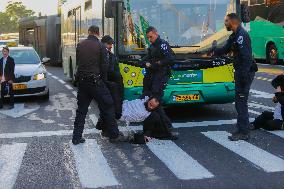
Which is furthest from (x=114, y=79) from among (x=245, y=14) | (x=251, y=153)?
(x=245, y=14)

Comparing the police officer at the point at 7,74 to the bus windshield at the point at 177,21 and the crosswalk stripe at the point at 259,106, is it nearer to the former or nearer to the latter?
the bus windshield at the point at 177,21

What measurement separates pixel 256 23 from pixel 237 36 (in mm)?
17667

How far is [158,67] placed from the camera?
8.39m

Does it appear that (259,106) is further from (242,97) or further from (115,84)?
(115,84)

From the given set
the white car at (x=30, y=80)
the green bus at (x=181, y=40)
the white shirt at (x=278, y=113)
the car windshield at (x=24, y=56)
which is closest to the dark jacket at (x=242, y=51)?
the white shirt at (x=278, y=113)

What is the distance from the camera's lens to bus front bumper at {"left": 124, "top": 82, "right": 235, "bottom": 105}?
9.50 metres

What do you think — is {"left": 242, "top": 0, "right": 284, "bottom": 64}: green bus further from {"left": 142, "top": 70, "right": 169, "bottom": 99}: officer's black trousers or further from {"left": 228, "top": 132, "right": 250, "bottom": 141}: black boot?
{"left": 228, "top": 132, "right": 250, "bottom": 141}: black boot

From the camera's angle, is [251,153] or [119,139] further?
[119,139]

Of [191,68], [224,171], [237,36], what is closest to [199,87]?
[191,68]

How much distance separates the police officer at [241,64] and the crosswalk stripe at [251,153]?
9.8 inches

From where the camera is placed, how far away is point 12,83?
40.5 feet

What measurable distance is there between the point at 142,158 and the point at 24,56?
335 inches

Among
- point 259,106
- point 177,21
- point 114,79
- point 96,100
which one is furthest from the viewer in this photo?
point 259,106

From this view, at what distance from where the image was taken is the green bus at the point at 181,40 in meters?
9.55
